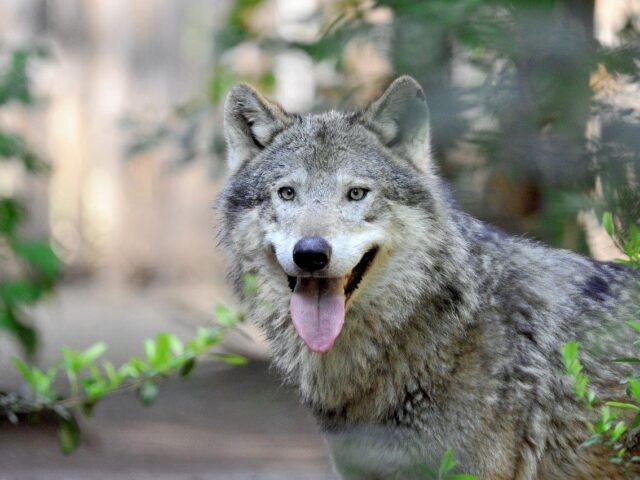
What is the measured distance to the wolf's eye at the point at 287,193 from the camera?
14.4ft

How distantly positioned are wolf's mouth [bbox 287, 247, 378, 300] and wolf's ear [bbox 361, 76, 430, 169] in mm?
583

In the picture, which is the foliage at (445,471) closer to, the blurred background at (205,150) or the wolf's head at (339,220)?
the wolf's head at (339,220)

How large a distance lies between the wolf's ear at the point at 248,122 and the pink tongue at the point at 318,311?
0.95 meters

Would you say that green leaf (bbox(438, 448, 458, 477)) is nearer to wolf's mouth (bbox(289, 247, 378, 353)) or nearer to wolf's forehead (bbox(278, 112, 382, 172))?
wolf's mouth (bbox(289, 247, 378, 353))

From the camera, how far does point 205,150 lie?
8.20 m

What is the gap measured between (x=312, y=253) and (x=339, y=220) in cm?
27

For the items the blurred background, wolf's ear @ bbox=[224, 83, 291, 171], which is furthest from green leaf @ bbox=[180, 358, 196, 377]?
wolf's ear @ bbox=[224, 83, 291, 171]

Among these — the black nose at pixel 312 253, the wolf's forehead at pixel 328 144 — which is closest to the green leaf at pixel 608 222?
the black nose at pixel 312 253

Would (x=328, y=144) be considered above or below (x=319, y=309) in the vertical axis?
above

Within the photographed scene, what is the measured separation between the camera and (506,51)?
2.51 m

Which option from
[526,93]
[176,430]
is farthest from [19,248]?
[526,93]

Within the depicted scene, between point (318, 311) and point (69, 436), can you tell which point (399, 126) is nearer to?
point (318, 311)

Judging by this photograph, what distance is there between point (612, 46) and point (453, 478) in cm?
189

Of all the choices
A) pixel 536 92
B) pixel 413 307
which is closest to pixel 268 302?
pixel 413 307
